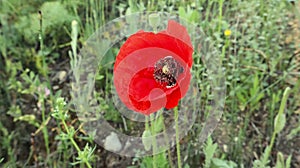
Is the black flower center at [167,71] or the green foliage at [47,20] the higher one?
the green foliage at [47,20]

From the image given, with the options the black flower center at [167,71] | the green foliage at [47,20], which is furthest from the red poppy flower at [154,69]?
the green foliage at [47,20]

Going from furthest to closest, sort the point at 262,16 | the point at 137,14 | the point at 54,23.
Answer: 1. the point at 54,23
2. the point at 262,16
3. the point at 137,14

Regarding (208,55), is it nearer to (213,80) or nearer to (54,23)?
(213,80)

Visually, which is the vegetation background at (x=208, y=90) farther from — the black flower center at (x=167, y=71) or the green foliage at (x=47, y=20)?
the black flower center at (x=167, y=71)

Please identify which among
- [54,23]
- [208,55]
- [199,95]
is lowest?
[199,95]

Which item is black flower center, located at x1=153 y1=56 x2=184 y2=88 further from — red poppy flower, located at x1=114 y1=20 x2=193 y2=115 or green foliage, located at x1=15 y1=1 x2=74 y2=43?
green foliage, located at x1=15 y1=1 x2=74 y2=43

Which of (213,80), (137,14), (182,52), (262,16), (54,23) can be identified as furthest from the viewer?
(54,23)

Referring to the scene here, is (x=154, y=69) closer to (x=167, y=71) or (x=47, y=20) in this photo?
(x=167, y=71)

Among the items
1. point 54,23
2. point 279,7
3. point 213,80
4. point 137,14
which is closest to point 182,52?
point 213,80
